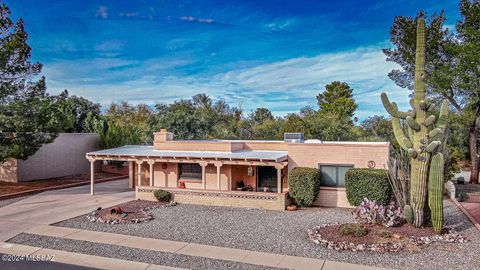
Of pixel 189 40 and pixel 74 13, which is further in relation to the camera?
pixel 189 40

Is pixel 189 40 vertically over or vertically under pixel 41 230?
over

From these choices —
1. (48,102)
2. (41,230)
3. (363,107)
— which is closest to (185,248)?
(41,230)

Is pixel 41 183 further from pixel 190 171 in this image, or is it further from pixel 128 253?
pixel 128 253

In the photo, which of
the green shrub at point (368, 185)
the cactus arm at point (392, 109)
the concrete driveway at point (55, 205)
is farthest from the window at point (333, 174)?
the concrete driveway at point (55, 205)

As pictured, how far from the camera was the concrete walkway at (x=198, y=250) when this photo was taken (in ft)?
32.3

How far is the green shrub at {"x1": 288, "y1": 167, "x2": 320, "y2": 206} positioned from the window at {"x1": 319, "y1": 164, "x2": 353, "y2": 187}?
0.70 meters

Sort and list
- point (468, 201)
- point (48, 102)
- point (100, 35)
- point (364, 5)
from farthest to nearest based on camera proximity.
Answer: point (100, 35)
point (364, 5)
point (48, 102)
point (468, 201)

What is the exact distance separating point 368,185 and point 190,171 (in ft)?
32.9

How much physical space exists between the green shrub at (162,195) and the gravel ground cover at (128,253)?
23.2 feet

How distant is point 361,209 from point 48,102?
61.1 ft

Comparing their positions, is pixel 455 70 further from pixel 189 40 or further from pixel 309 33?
pixel 189 40

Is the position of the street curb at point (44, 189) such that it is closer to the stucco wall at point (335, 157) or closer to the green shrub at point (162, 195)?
the green shrub at point (162, 195)

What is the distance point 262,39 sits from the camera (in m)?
30.3

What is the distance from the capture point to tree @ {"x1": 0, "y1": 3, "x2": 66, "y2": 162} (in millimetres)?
19969
